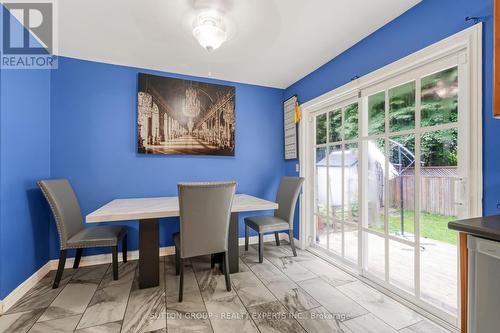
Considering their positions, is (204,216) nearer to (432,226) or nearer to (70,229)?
(70,229)

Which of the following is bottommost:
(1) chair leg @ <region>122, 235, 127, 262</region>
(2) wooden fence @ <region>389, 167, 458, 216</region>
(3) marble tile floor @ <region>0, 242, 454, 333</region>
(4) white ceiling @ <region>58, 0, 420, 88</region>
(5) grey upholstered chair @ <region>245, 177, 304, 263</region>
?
(3) marble tile floor @ <region>0, 242, 454, 333</region>

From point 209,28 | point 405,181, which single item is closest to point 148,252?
point 209,28

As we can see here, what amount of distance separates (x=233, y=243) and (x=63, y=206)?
5.50 feet

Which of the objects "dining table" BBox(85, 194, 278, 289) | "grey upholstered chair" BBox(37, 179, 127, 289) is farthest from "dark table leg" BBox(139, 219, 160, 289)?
"grey upholstered chair" BBox(37, 179, 127, 289)

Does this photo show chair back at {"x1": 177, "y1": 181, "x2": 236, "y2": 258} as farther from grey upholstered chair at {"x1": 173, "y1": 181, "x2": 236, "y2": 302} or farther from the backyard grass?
the backyard grass

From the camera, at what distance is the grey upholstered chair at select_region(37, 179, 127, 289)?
6.60ft

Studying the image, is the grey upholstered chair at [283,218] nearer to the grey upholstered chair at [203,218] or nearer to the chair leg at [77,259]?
the grey upholstered chair at [203,218]

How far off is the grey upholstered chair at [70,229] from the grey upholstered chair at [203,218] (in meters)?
0.80

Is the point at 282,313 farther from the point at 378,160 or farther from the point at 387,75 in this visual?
the point at 387,75

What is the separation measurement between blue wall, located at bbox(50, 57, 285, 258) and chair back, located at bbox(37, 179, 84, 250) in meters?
0.24

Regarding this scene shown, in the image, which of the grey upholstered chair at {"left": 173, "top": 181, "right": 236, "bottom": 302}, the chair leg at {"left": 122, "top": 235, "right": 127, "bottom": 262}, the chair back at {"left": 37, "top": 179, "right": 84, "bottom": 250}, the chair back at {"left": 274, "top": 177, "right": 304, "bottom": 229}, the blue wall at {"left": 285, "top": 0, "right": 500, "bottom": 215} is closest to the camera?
the blue wall at {"left": 285, "top": 0, "right": 500, "bottom": 215}

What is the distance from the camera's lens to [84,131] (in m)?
2.60

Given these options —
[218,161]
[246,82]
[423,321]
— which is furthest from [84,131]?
[423,321]

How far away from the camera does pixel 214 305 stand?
1.80 metres
